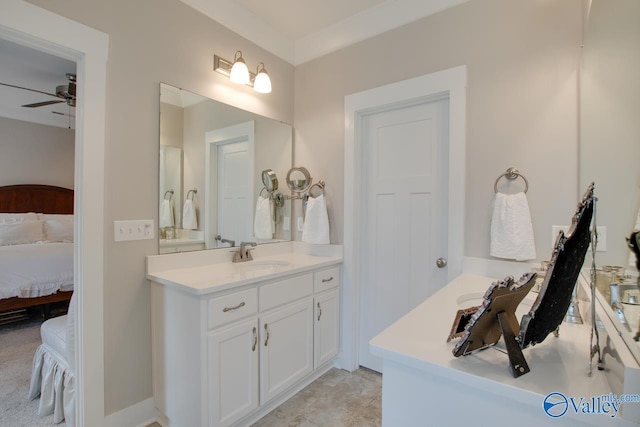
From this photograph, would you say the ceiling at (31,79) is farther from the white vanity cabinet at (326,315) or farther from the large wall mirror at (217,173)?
the white vanity cabinet at (326,315)

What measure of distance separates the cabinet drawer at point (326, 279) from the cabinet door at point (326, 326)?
0.15 ft

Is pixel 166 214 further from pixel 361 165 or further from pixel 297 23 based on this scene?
pixel 297 23

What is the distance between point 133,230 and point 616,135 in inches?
83.1

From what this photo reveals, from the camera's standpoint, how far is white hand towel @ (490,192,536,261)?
1619 mm

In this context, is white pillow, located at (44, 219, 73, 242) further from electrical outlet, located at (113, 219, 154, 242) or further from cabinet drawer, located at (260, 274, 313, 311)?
cabinet drawer, located at (260, 274, 313, 311)

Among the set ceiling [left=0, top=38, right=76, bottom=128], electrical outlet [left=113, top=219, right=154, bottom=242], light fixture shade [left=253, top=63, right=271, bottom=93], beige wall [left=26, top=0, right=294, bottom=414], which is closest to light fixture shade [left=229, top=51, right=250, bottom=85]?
light fixture shade [left=253, top=63, right=271, bottom=93]

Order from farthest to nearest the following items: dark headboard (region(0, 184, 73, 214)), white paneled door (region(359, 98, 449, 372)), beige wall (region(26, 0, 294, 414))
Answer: dark headboard (region(0, 184, 73, 214)), white paneled door (region(359, 98, 449, 372)), beige wall (region(26, 0, 294, 414))

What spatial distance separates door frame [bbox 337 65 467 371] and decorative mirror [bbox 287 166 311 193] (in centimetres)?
38

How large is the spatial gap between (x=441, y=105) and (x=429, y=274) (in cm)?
114

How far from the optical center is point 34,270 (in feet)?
10.5

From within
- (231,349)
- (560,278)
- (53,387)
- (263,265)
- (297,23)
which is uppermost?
(297,23)

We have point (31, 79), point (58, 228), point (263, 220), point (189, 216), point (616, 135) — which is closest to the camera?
point (616, 135)

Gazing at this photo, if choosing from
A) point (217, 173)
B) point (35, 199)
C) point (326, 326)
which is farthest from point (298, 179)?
point (35, 199)

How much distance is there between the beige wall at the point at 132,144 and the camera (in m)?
1.58
